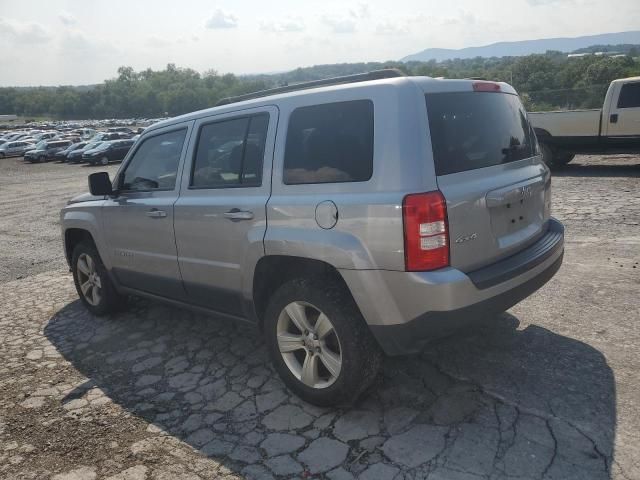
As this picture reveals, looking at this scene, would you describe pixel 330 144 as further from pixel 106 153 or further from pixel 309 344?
pixel 106 153

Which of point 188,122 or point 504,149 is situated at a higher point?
point 188,122

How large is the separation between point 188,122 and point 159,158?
48 centimetres

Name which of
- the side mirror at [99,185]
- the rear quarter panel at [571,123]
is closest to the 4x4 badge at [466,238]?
the side mirror at [99,185]

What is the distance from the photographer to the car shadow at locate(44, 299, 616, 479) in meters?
→ 2.64

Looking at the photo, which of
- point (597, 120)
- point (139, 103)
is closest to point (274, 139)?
point (597, 120)

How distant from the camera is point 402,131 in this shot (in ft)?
8.81

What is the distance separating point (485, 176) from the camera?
296 centimetres

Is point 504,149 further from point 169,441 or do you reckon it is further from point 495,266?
point 169,441

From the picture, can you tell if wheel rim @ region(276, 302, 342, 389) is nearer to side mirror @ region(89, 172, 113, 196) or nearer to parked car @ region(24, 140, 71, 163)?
side mirror @ region(89, 172, 113, 196)

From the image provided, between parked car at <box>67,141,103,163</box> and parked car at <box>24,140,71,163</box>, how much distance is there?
Result: 261cm

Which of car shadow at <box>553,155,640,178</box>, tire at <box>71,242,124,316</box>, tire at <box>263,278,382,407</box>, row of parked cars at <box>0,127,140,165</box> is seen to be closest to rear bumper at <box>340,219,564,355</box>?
tire at <box>263,278,382,407</box>

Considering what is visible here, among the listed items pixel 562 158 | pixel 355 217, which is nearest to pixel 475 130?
pixel 355 217

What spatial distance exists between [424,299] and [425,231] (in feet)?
1.14

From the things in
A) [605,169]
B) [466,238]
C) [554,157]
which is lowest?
[605,169]
